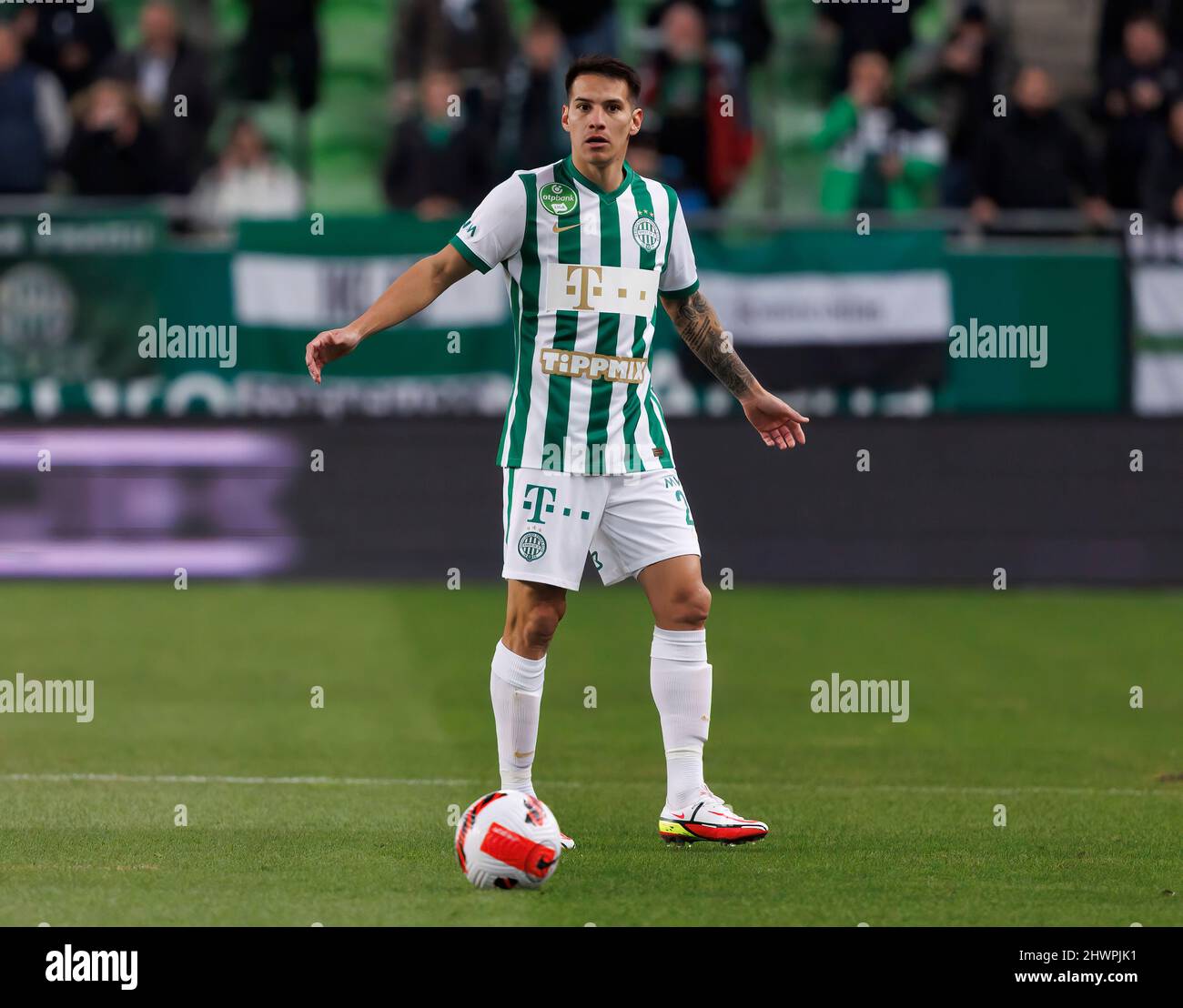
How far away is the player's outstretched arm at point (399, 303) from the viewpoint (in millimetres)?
6789

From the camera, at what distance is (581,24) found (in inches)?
718

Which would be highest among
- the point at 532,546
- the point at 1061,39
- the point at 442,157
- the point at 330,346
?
the point at 1061,39

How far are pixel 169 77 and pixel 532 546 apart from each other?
11.7 m

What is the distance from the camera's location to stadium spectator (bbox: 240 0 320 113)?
1883 centimetres

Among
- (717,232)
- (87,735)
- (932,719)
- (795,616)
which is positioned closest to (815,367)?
(717,232)

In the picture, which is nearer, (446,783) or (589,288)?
(589,288)

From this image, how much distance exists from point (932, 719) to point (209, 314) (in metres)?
6.93

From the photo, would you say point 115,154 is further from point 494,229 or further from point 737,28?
point 494,229

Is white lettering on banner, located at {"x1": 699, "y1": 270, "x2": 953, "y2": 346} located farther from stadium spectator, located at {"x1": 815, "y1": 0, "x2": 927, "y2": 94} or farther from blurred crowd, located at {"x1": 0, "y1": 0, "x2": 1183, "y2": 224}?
stadium spectator, located at {"x1": 815, "y1": 0, "x2": 927, "y2": 94}

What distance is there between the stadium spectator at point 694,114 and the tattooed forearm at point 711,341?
897 cm

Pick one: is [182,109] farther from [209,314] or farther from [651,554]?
[651,554]

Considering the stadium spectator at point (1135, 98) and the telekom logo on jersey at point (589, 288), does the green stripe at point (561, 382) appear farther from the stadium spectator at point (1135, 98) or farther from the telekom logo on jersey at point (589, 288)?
the stadium spectator at point (1135, 98)

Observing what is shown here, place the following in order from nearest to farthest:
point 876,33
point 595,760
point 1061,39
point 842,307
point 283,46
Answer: point 595,760
point 842,307
point 876,33
point 283,46
point 1061,39

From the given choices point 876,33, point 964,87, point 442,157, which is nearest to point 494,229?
point 442,157
